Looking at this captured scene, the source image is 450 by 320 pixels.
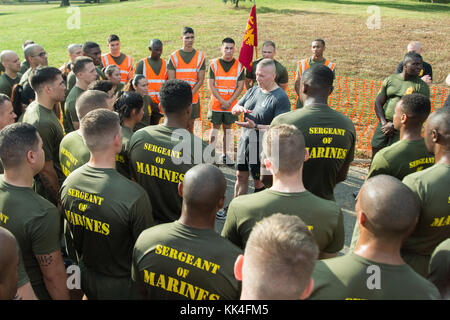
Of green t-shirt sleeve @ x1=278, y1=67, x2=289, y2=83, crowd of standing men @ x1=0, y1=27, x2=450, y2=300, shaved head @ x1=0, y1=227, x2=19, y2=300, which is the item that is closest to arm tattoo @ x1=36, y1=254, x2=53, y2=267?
crowd of standing men @ x1=0, y1=27, x2=450, y2=300

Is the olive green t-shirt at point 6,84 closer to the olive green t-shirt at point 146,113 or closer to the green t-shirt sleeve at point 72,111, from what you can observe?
the green t-shirt sleeve at point 72,111

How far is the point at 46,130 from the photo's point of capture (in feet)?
16.0

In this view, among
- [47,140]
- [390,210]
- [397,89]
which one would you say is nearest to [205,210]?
[390,210]

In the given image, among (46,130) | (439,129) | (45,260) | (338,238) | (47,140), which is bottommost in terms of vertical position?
(45,260)

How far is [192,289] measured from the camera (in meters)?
2.65

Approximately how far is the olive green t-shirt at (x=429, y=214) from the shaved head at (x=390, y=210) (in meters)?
0.93

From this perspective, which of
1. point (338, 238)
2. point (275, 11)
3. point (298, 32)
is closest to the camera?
point (338, 238)

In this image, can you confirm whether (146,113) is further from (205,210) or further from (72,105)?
(205,210)

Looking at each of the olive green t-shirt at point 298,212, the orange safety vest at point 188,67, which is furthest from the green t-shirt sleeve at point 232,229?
the orange safety vest at point 188,67

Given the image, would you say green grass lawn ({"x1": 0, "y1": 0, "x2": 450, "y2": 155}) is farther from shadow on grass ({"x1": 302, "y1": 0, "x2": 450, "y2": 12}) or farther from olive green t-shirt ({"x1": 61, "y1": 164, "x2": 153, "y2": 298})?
olive green t-shirt ({"x1": 61, "y1": 164, "x2": 153, "y2": 298})

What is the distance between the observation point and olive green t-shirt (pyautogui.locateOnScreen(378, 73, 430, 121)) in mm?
6414

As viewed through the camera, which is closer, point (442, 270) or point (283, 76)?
point (442, 270)

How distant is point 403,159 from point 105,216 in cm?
290
